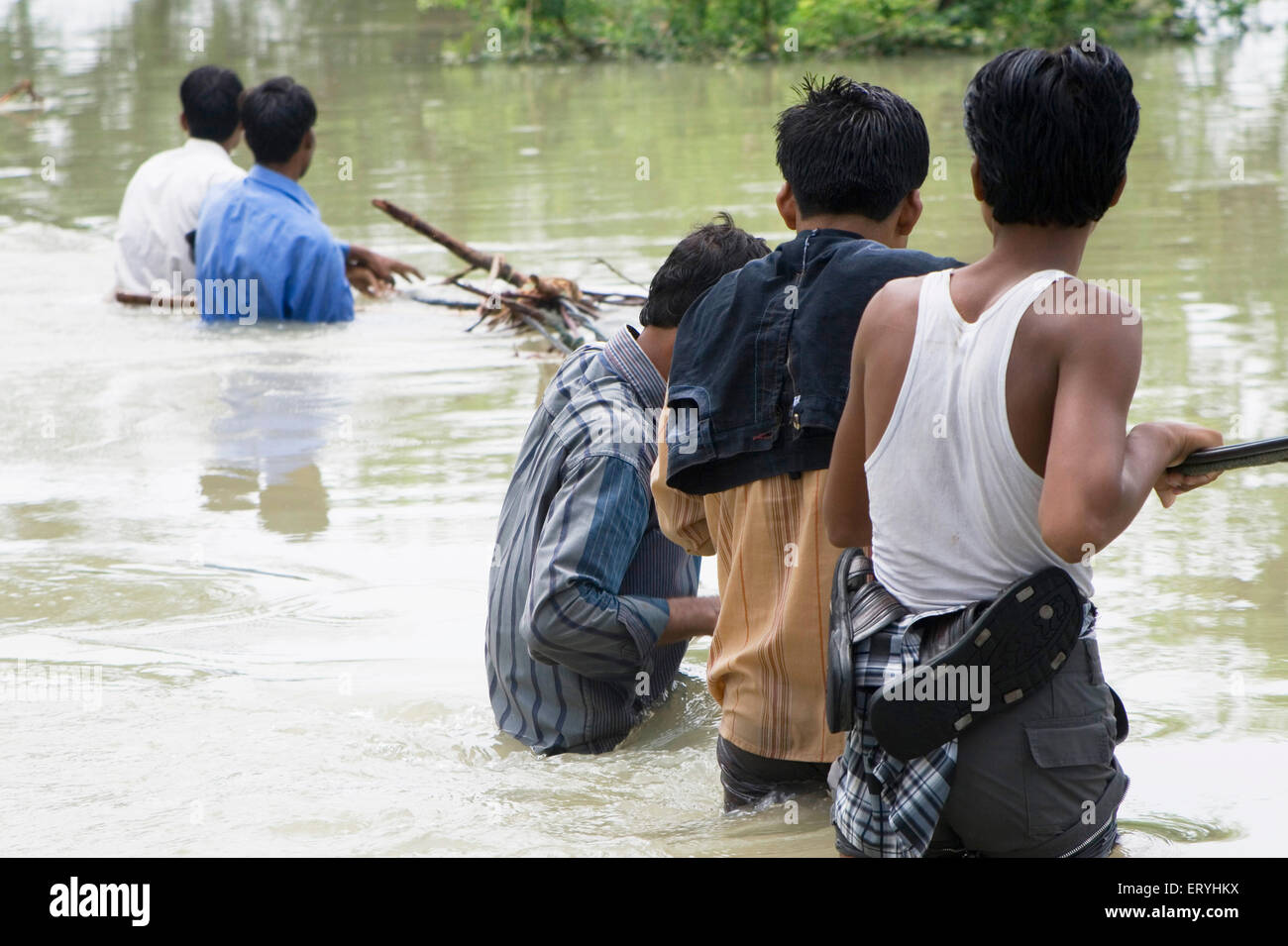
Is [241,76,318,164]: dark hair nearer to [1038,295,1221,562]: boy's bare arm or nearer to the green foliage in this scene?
[1038,295,1221,562]: boy's bare arm

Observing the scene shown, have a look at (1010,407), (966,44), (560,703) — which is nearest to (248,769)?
(560,703)

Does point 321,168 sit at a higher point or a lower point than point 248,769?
higher

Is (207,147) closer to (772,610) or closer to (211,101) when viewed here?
(211,101)

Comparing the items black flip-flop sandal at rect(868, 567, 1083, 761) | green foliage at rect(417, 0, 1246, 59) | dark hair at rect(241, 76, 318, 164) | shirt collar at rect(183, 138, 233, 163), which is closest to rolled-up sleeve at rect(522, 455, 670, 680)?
black flip-flop sandal at rect(868, 567, 1083, 761)

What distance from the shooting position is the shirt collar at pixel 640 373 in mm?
3090

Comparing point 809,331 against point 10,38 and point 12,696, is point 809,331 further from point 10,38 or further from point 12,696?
point 10,38

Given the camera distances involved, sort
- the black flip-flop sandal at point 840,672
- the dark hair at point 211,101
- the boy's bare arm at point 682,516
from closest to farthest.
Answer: the black flip-flop sandal at point 840,672 < the boy's bare arm at point 682,516 < the dark hair at point 211,101

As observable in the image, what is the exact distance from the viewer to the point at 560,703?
3268 mm

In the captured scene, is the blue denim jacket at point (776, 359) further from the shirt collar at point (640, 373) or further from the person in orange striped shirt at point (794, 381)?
the shirt collar at point (640, 373)

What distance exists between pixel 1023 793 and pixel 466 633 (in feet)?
7.80

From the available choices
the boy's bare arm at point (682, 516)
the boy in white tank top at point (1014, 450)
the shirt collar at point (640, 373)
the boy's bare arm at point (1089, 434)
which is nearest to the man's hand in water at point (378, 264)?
the shirt collar at point (640, 373)

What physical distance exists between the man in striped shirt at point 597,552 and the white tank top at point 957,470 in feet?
2.82

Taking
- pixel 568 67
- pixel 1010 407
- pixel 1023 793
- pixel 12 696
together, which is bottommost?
pixel 12 696

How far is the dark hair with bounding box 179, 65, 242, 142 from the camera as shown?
7.86 meters
